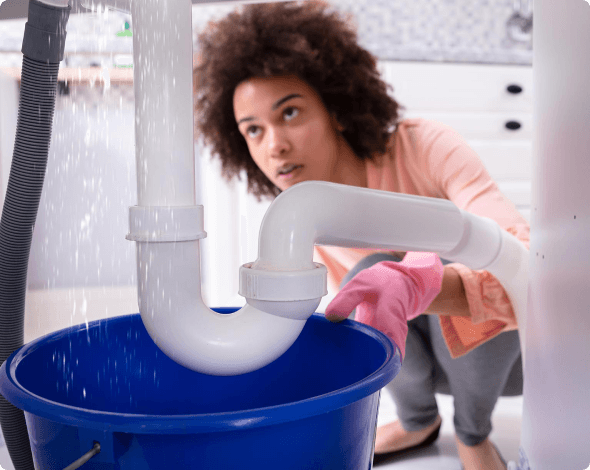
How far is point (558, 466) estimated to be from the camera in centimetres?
57

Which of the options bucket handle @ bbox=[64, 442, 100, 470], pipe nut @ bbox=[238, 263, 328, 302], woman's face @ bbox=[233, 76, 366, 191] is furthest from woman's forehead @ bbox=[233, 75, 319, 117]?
bucket handle @ bbox=[64, 442, 100, 470]

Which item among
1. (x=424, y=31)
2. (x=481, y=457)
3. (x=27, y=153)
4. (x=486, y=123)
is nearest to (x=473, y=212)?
(x=481, y=457)

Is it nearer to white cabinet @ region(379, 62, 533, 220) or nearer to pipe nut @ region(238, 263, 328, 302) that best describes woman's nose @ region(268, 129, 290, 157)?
pipe nut @ region(238, 263, 328, 302)

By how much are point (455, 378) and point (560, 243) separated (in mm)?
548

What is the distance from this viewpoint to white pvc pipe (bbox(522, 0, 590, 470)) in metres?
0.50

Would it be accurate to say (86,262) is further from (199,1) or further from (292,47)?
(199,1)

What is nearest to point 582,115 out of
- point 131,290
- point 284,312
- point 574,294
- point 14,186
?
point 574,294

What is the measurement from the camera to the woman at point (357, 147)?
97 cm

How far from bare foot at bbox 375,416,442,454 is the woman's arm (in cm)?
36

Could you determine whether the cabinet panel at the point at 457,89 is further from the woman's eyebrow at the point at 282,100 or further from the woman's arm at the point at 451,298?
the woman's arm at the point at 451,298

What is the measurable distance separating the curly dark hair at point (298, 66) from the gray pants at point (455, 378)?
328 millimetres

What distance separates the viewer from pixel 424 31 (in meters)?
1.86

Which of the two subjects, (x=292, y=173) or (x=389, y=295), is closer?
(x=389, y=295)

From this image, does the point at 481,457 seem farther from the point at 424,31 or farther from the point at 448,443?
the point at 424,31
